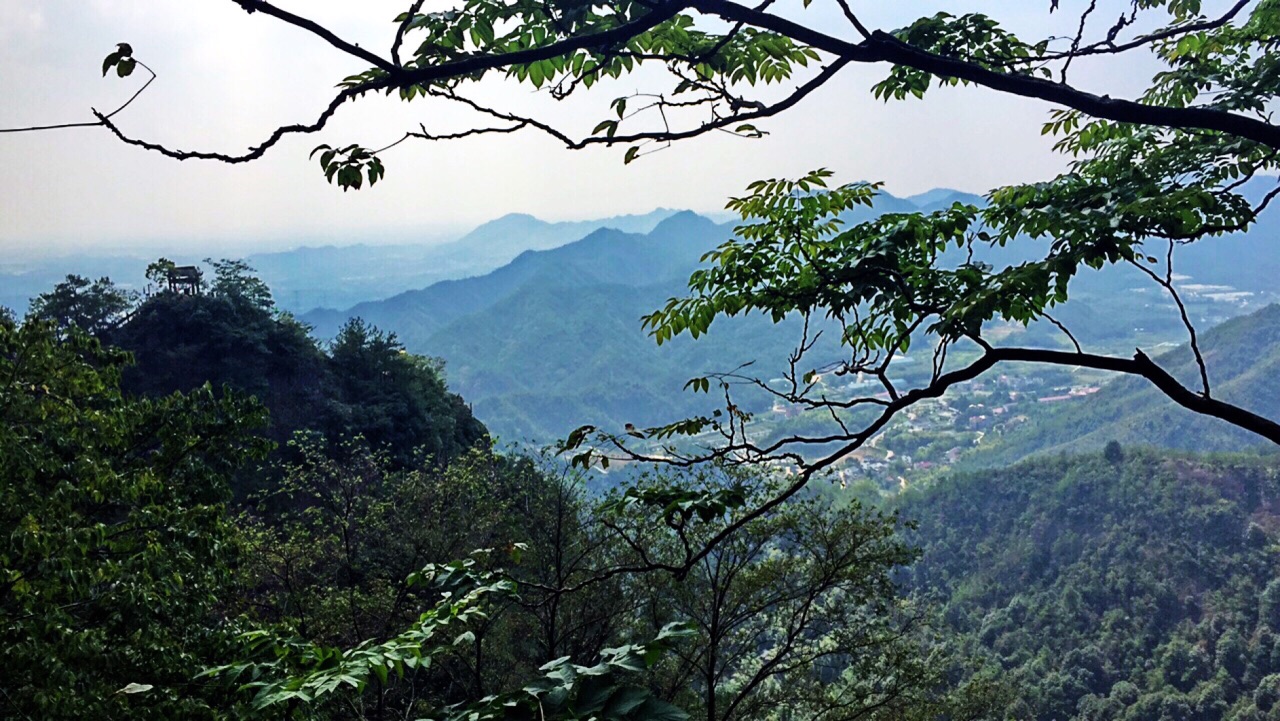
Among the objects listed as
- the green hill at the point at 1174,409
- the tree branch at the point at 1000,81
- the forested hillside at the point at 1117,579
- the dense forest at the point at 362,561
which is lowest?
the forested hillside at the point at 1117,579

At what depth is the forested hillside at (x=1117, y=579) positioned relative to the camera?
136ft

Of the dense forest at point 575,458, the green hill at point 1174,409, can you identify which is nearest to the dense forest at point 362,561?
the dense forest at point 575,458

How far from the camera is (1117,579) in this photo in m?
54.4

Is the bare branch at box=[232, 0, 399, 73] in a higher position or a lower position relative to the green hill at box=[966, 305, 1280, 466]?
higher

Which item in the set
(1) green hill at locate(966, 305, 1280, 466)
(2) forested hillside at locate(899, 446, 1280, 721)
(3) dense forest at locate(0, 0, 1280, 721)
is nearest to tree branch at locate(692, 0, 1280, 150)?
(3) dense forest at locate(0, 0, 1280, 721)

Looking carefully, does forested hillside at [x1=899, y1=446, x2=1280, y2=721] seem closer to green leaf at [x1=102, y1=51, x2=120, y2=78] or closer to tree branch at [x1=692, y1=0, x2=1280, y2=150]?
tree branch at [x1=692, y1=0, x2=1280, y2=150]

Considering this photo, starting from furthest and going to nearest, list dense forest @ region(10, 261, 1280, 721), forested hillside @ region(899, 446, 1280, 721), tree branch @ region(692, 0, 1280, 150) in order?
forested hillside @ region(899, 446, 1280, 721) < dense forest @ region(10, 261, 1280, 721) < tree branch @ region(692, 0, 1280, 150)

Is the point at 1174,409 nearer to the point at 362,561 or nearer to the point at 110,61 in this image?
the point at 362,561

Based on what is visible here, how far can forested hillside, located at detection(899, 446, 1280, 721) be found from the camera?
136 feet

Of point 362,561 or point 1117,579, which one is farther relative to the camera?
point 1117,579

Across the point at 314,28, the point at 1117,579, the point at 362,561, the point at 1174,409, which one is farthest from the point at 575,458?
the point at 1174,409

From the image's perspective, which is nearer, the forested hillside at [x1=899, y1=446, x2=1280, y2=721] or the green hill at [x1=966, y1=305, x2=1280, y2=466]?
the forested hillside at [x1=899, y1=446, x2=1280, y2=721]

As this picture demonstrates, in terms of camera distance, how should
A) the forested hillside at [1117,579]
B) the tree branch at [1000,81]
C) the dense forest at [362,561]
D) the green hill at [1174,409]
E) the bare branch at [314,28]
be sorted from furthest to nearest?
the green hill at [1174,409], the forested hillside at [1117,579], the dense forest at [362,561], the tree branch at [1000,81], the bare branch at [314,28]

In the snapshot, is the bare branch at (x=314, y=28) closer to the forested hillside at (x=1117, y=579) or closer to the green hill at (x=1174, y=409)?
the forested hillside at (x=1117, y=579)
